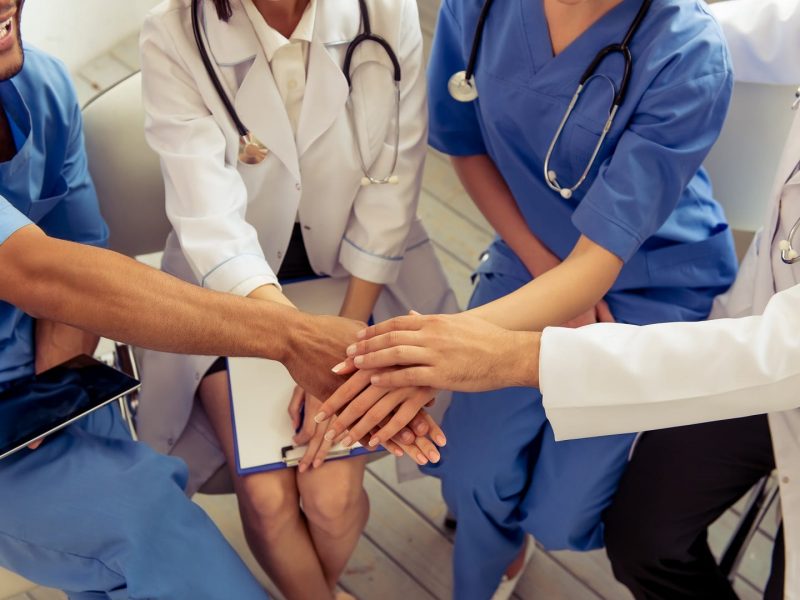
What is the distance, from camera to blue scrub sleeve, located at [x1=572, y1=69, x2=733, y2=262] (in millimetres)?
1278

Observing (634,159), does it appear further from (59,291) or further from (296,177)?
(59,291)

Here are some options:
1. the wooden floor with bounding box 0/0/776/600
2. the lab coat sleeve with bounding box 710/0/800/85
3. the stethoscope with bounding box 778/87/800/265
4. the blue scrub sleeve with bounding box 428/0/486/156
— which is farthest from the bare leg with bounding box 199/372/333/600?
the lab coat sleeve with bounding box 710/0/800/85

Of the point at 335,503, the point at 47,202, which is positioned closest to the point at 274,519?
the point at 335,503

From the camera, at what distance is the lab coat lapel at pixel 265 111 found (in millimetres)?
1384

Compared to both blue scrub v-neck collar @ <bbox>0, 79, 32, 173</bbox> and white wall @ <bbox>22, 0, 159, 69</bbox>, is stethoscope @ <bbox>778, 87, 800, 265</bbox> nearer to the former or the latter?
blue scrub v-neck collar @ <bbox>0, 79, 32, 173</bbox>

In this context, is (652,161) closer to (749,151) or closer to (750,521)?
(749,151)

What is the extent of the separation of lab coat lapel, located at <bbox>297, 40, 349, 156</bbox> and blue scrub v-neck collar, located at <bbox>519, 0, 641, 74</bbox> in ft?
0.92

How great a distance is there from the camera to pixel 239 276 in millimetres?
1388

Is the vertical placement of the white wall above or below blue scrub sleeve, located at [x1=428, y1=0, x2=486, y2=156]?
below

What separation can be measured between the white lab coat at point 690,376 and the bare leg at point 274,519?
453mm

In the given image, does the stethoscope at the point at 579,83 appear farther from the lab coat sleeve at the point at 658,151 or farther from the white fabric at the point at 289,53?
the white fabric at the point at 289,53

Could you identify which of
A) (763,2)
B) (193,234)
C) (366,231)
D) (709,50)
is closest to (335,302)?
(366,231)

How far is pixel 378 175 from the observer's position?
4.93 ft

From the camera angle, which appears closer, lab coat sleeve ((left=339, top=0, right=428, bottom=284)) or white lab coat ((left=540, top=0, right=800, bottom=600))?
white lab coat ((left=540, top=0, right=800, bottom=600))
